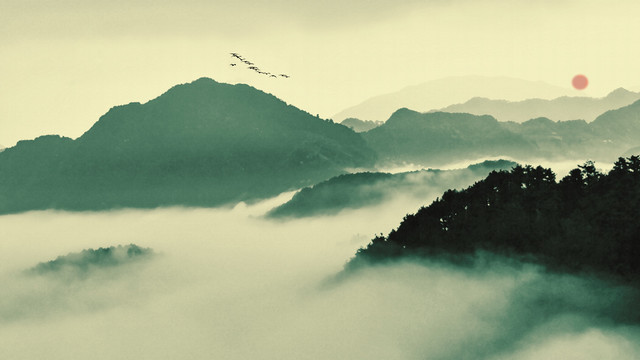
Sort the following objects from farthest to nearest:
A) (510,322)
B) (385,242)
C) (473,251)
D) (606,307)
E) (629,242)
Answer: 1. (385,242)
2. (510,322)
3. (473,251)
4. (606,307)
5. (629,242)

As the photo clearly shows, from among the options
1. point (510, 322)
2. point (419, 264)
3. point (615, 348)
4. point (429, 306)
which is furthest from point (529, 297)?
point (429, 306)

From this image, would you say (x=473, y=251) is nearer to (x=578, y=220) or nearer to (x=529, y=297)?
(x=529, y=297)

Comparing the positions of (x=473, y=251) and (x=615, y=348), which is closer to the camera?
(x=615, y=348)

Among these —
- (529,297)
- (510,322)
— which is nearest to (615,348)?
(529,297)

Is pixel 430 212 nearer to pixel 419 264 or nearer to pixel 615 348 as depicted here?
pixel 419 264

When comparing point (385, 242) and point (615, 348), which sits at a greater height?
point (385, 242)

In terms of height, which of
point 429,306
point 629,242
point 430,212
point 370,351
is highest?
point 430,212

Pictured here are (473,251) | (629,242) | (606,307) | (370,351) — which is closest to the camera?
(629,242)
